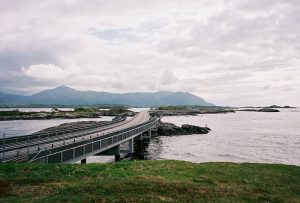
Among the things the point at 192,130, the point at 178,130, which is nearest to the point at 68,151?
the point at 178,130

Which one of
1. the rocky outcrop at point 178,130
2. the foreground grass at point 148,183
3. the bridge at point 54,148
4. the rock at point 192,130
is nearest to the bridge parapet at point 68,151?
the bridge at point 54,148

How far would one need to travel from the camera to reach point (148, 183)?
16.7 m

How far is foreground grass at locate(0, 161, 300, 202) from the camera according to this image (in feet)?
48.2

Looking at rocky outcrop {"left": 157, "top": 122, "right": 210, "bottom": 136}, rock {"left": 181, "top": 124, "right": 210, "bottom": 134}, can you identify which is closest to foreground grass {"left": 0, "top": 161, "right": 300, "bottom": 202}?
rocky outcrop {"left": 157, "top": 122, "right": 210, "bottom": 136}

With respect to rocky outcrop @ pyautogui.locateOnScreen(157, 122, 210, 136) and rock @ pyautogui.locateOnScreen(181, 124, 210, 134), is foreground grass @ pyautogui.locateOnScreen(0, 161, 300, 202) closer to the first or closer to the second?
rocky outcrop @ pyautogui.locateOnScreen(157, 122, 210, 136)

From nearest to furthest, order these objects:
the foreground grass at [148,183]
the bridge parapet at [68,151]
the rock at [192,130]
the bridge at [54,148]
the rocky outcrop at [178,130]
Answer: the foreground grass at [148,183]
the bridge parapet at [68,151]
the bridge at [54,148]
the rocky outcrop at [178,130]
the rock at [192,130]

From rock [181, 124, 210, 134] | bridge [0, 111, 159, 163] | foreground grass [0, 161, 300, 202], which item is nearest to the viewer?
foreground grass [0, 161, 300, 202]

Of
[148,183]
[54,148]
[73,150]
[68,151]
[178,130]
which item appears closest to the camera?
[148,183]

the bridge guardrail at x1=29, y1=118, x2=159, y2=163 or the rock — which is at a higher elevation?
the bridge guardrail at x1=29, y1=118, x2=159, y2=163

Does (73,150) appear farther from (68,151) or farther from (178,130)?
(178,130)

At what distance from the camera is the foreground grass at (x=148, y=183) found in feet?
48.2

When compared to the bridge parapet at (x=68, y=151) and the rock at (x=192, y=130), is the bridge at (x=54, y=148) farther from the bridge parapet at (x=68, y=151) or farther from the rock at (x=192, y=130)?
the rock at (x=192, y=130)

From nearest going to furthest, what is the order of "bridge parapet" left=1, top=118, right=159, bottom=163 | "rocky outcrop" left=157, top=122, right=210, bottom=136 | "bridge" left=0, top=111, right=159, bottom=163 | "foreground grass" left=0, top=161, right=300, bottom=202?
"foreground grass" left=0, top=161, right=300, bottom=202 < "bridge parapet" left=1, top=118, right=159, bottom=163 < "bridge" left=0, top=111, right=159, bottom=163 < "rocky outcrop" left=157, top=122, right=210, bottom=136

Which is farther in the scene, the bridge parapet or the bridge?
the bridge
